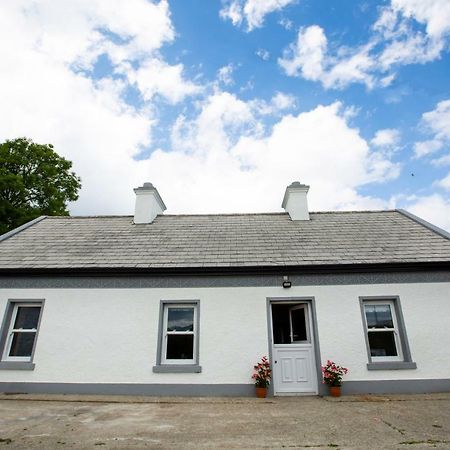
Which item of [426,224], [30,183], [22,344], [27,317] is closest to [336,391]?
[426,224]

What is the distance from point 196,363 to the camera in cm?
754

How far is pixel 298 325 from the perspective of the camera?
8258 mm

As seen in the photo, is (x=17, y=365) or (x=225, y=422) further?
(x=17, y=365)

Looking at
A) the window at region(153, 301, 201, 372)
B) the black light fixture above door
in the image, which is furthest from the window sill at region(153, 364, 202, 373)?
the black light fixture above door

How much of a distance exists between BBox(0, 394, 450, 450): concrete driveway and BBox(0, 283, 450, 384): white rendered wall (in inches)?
24.6

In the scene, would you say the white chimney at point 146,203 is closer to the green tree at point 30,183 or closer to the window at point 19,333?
the window at point 19,333

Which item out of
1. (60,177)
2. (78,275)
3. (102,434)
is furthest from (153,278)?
(60,177)

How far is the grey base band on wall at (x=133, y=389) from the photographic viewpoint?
285 inches

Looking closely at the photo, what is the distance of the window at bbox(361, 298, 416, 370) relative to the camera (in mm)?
7422

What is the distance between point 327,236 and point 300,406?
215 inches

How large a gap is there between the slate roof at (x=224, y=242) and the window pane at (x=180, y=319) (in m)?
1.27

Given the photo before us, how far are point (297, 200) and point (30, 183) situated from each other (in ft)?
59.7

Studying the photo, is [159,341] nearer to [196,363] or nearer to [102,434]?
[196,363]

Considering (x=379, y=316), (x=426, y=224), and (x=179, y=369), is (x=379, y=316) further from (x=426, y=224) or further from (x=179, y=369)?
(x=179, y=369)
